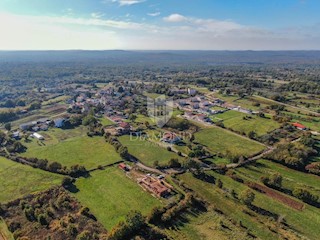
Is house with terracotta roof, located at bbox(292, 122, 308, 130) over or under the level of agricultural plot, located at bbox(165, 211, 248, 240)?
over

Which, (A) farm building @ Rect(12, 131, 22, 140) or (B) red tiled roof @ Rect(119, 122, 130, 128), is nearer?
(A) farm building @ Rect(12, 131, 22, 140)

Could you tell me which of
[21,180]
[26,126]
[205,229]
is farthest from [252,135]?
[26,126]

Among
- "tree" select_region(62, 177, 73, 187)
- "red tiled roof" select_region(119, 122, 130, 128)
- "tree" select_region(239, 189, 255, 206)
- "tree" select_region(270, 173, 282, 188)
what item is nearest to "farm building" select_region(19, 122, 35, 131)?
"red tiled roof" select_region(119, 122, 130, 128)

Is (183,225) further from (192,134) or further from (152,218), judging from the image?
(192,134)

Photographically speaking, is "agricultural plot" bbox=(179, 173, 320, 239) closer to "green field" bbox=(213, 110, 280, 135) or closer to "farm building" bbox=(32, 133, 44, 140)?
"green field" bbox=(213, 110, 280, 135)

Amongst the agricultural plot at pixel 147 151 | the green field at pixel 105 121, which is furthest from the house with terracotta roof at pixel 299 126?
the green field at pixel 105 121

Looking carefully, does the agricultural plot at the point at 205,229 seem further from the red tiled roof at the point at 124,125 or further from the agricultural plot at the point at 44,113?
the agricultural plot at the point at 44,113

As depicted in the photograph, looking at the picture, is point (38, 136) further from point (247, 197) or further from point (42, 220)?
point (247, 197)
